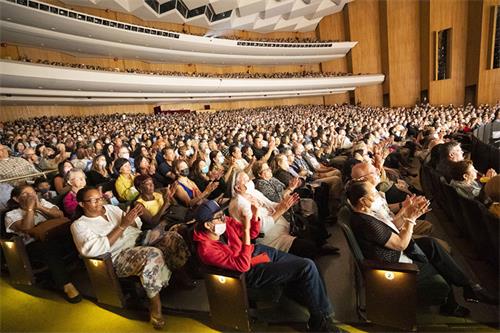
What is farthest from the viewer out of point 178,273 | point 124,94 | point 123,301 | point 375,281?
point 124,94

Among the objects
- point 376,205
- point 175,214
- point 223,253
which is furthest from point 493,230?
point 175,214

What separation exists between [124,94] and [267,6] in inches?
435

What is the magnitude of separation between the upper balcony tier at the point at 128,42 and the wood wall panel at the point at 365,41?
715 millimetres

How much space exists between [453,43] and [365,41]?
20.0ft

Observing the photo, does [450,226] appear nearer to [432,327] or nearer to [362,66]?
[432,327]

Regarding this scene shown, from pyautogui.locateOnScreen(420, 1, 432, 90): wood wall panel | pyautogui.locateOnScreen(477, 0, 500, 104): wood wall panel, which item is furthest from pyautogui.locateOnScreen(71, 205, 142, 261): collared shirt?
pyautogui.locateOnScreen(420, 1, 432, 90): wood wall panel

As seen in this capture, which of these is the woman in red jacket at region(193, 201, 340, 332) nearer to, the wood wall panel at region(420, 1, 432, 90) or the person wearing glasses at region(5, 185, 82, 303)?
the person wearing glasses at region(5, 185, 82, 303)

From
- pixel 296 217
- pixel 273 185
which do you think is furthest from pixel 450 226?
pixel 273 185

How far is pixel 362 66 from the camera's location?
68.3ft

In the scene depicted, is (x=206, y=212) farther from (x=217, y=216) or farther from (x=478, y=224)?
(x=478, y=224)

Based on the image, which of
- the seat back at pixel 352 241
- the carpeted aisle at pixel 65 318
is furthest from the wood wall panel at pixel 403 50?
the carpeted aisle at pixel 65 318

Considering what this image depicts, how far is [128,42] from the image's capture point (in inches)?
538

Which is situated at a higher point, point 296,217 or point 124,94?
point 124,94

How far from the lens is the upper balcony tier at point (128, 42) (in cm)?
988
